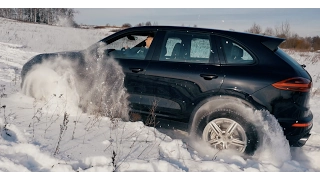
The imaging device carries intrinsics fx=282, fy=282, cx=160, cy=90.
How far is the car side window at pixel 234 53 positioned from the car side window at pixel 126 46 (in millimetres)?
1285

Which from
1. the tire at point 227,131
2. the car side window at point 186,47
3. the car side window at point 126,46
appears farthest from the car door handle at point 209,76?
the car side window at point 126,46

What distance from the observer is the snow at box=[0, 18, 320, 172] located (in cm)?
296

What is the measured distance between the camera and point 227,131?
11.9 ft

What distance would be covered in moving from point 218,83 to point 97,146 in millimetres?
1752

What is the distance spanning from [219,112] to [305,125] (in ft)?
3.70

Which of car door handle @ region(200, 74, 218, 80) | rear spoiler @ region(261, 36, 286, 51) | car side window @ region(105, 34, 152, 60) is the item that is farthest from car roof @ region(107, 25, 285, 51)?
car door handle @ region(200, 74, 218, 80)

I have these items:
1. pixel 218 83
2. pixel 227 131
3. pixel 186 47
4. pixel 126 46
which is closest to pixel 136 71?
pixel 126 46

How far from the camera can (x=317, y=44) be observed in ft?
88.2

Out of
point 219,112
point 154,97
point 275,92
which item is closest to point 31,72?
point 154,97

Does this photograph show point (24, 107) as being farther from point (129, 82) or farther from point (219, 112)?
point (219, 112)

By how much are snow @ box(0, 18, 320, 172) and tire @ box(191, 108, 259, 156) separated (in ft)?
0.43

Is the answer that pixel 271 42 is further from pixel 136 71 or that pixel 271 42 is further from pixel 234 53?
pixel 136 71
